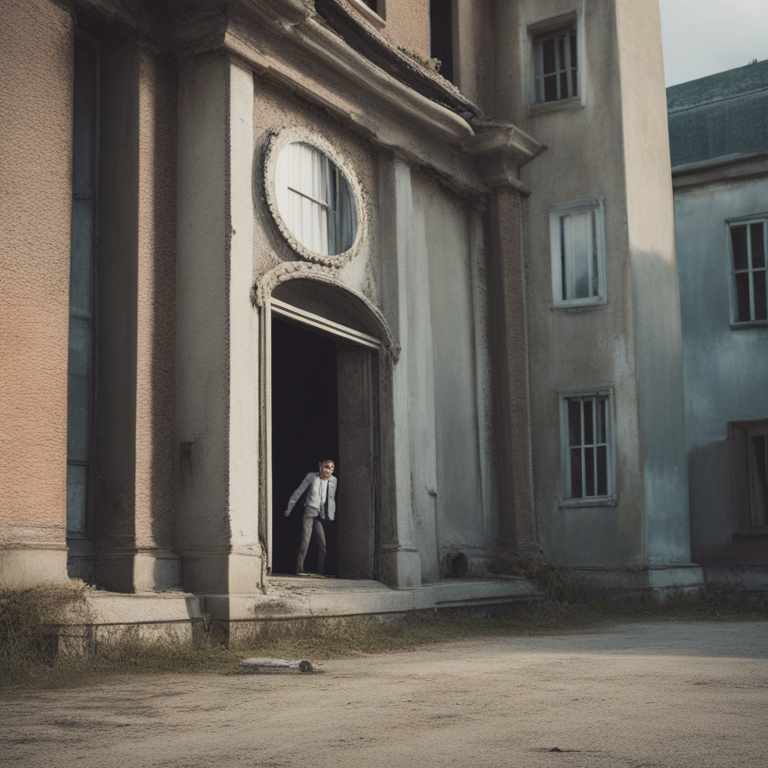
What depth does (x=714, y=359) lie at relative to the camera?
62.3 feet

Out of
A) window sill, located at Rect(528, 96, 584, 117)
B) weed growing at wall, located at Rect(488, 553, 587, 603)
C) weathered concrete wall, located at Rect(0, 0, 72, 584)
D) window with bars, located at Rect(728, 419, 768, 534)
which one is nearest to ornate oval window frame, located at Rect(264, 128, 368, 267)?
weathered concrete wall, located at Rect(0, 0, 72, 584)

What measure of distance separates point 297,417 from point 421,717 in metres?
11.0

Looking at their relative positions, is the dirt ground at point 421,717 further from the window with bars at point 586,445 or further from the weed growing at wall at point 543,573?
the window with bars at point 586,445

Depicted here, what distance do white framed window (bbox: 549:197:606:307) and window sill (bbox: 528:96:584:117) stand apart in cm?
160

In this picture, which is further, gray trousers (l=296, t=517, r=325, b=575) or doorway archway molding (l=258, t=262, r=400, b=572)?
gray trousers (l=296, t=517, r=325, b=575)

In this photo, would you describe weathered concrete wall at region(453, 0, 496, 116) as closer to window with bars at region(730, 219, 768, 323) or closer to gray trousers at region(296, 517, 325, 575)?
window with bars at region(730, 219, 768, 323)

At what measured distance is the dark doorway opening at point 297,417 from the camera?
16203mm

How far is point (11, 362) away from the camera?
29.0 feet

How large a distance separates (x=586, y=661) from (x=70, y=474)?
5.12 metres

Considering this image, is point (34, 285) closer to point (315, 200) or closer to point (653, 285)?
point (315, 200)

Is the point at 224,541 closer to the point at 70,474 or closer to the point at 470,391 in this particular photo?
the point at 70,474

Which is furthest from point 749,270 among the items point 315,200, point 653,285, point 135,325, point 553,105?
point 135,325

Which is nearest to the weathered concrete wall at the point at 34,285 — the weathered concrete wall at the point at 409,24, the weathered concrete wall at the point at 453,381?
the weathered concrete wall at the point at 453,381

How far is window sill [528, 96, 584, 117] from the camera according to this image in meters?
16.7
